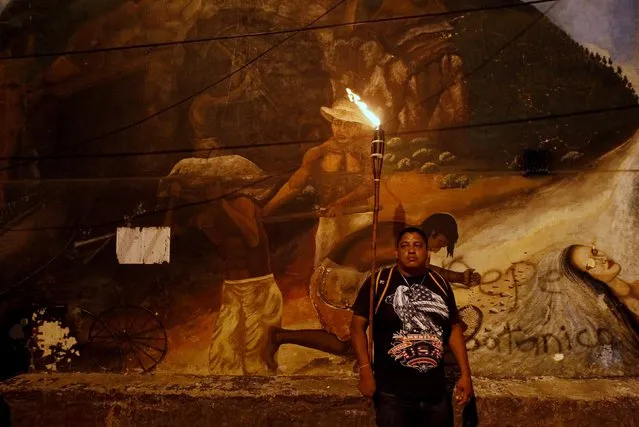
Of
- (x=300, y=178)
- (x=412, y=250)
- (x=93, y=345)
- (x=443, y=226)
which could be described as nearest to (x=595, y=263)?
(x=443, y=226)

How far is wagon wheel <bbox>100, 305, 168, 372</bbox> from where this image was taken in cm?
480

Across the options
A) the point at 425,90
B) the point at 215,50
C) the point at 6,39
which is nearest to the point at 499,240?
the point at 425,90

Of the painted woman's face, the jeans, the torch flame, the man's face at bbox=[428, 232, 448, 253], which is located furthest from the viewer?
the man's face at bbox=[428, 232, 448, 253]

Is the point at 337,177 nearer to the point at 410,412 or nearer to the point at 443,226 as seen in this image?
the point at 443,226

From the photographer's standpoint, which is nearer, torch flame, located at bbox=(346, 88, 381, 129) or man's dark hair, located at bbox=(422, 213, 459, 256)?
torch flame, located at bbox=(346, 88, 381, 129)

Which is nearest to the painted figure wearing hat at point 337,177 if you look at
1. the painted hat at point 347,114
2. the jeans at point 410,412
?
the painted hat at point 347,114

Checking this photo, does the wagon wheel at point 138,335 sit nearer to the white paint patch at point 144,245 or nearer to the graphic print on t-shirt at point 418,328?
the white paint patch at point 144,245

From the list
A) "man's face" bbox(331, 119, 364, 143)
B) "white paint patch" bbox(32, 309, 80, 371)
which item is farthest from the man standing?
"white paint patch" bbox(32, 309, 80, 371)

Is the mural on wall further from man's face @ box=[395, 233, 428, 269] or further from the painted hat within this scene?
man's face @ box=[395, 233, 428, 269]

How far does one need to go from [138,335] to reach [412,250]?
3292 millimetres

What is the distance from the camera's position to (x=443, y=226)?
A: 475cm

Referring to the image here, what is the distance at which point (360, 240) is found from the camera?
4.83 metres

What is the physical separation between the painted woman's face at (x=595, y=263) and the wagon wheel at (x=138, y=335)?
14.6 feet

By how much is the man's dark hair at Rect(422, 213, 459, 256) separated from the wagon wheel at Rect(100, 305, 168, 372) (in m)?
3.06
